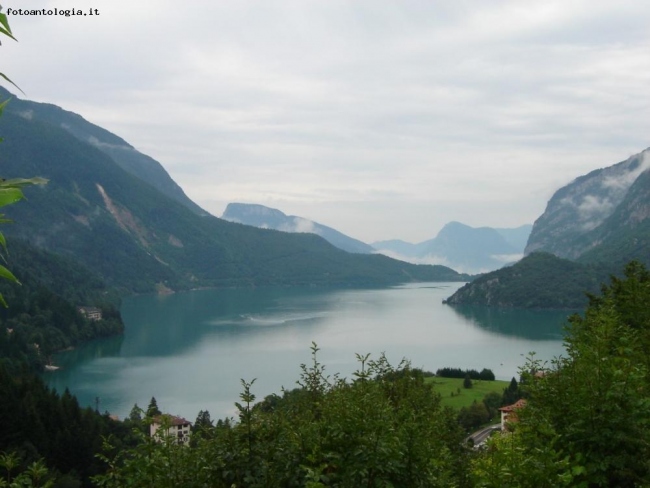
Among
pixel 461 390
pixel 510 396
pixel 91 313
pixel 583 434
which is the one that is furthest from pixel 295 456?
pixel 91 313

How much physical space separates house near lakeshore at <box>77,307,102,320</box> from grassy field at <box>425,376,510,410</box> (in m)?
52.3

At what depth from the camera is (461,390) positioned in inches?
1718

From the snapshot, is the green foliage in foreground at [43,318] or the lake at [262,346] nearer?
the lake at [262,346]

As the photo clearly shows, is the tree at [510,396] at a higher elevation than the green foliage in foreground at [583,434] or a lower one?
lower

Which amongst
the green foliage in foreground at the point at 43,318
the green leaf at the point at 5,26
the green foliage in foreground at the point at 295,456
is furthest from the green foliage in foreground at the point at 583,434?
the green foliage in foreground at the point at 43,318

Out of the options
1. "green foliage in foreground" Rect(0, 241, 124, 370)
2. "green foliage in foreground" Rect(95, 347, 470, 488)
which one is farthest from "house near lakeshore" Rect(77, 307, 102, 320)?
"green foliage in foreground" Rect(95, 347, 470, 488)

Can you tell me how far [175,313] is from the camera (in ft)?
353

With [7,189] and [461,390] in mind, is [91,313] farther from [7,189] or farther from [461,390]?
[7,189]

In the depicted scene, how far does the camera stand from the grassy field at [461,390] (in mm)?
39969

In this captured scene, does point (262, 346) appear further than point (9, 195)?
Yes

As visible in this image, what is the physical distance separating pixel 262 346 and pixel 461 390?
97.4ft

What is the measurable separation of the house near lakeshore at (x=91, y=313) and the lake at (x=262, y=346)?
188 inches

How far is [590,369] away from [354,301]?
126m

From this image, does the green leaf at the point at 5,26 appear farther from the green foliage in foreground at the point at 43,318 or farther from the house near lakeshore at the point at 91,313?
the house near lakeshore at the point at 91,313
